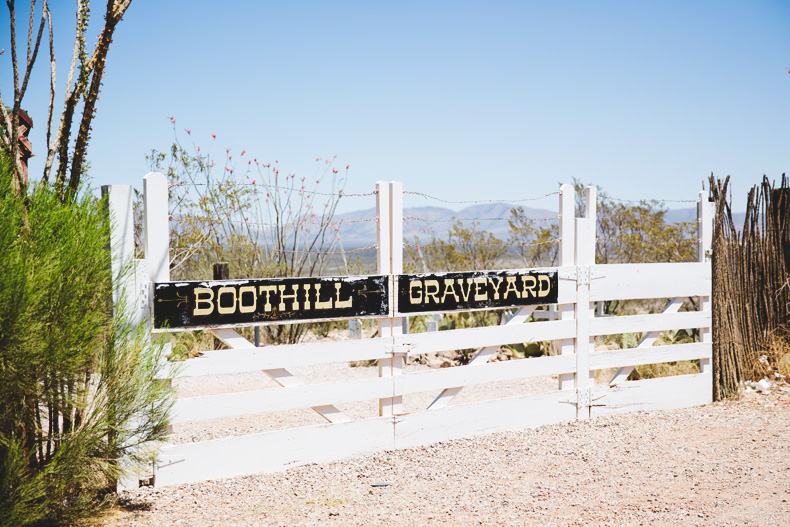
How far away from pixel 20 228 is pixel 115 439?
1460 millimetres

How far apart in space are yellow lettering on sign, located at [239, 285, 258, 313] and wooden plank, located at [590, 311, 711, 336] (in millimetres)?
3455

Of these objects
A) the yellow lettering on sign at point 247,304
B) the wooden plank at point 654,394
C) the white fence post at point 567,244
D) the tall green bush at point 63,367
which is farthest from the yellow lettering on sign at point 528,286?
the tall green bush at point 63,367

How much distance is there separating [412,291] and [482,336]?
840 millimetres

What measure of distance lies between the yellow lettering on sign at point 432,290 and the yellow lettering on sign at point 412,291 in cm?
7

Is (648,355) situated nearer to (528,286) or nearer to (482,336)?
(528,286)

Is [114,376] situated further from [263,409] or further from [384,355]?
[384,355]

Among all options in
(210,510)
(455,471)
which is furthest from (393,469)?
(210,510)

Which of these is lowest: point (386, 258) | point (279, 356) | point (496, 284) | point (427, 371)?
point (427, 371)

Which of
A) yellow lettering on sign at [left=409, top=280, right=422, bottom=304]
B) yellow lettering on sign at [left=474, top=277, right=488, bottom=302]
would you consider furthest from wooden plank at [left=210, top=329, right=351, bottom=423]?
yellow lettering on sign at [left=474, top=277, right=488, bottom=302]

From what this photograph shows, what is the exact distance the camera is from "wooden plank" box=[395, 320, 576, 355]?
5918mm

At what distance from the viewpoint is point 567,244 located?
267 inches

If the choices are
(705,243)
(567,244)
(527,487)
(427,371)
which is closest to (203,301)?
(427,371)

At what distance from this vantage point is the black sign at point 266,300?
4.91m

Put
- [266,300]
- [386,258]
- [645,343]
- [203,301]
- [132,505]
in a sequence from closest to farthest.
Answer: [132,505], [203,301], [266,300], [386,258], [645,343]
